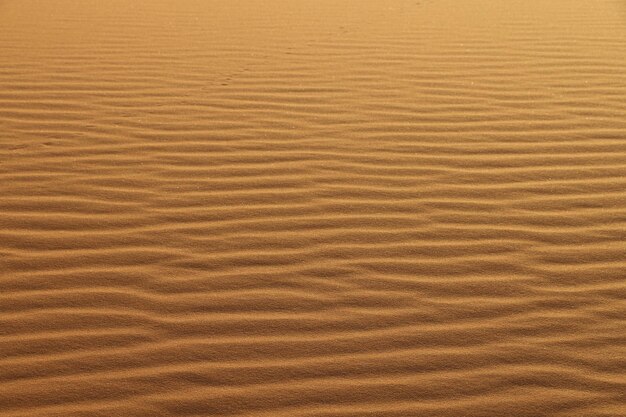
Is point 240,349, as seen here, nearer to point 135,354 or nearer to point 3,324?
point 135,354

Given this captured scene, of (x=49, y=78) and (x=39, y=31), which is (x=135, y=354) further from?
(x=39, y=31)

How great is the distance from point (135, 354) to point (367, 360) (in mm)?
711

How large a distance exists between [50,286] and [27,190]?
973mm

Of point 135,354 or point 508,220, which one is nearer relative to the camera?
point 135,354

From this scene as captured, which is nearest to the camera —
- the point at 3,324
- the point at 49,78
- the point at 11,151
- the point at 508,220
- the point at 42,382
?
the point at 42,382

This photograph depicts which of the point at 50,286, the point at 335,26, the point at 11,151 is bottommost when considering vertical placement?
the point at 50,286

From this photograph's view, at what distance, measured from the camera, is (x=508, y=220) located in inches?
160

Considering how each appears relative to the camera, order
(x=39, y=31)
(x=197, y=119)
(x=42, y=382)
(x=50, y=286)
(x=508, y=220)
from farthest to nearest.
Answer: (x=39, y=31)
(x=197, y=119)
(x=508, y=220)
(x=50, y=286)
(x=42, y=382)

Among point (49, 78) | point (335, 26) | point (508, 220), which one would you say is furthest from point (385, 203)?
point (335, 26)

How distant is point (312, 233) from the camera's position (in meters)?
3.93

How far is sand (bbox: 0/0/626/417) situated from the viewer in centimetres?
294

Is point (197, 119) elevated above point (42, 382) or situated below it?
above

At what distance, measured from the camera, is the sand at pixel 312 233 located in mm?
2939

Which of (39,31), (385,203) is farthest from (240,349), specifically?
(39,31)
